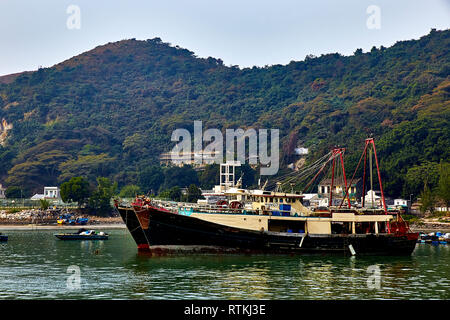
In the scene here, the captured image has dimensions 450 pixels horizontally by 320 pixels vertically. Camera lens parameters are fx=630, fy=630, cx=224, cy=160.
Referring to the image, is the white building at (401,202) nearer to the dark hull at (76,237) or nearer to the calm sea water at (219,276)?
the calm sea water at (219,276)

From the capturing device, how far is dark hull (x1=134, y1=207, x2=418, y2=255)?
1864 inches

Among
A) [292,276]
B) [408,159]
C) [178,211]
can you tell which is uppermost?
[408,159]

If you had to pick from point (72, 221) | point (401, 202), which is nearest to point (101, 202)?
point (72, 221)

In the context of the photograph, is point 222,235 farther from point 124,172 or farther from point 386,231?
point 124,172

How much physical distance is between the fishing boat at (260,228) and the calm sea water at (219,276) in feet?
3.74

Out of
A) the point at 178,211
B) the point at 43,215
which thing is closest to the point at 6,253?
the point at 178,211

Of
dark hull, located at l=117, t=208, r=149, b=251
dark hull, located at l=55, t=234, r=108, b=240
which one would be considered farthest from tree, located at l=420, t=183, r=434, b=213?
dark hull, located at l=117, t=208, r=149, b=251

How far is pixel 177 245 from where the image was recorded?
47.9 m

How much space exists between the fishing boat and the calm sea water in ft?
3.74

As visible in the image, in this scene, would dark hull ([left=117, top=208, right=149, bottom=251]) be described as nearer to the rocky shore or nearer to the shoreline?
the shoreline

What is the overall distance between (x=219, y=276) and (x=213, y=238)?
10311 millimetres

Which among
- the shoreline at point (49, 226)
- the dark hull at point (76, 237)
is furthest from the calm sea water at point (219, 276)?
the shoreline at point (49, 226)

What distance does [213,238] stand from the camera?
157 ft

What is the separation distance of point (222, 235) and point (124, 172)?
14393 centimetres
